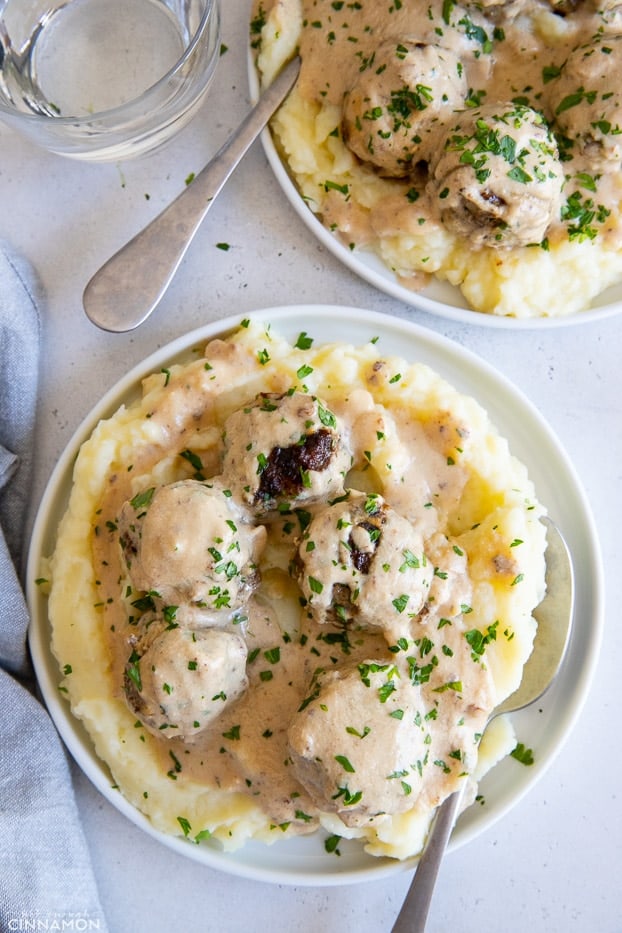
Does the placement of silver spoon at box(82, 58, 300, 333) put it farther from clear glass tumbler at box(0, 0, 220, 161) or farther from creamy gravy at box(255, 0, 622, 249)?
clear glass tumbler at box(0, 0, 220, 161)

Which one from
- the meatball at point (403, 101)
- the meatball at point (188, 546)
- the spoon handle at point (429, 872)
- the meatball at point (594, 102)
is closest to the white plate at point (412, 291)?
the meatball at point (403, 101)

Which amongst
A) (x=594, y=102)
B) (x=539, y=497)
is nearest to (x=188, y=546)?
(x=539, y=497)

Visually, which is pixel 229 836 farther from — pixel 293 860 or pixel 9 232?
pixel 9 232

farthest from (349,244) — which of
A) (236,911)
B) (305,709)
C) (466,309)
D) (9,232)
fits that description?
(236,911)

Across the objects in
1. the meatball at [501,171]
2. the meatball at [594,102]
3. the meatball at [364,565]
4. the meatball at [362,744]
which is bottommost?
the meatball at [362,744]

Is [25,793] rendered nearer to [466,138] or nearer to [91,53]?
[466,138]

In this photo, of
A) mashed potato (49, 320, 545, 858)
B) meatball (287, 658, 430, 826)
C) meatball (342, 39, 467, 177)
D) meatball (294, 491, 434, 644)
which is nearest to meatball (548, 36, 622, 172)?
meatball (342, 39, 467, 177)

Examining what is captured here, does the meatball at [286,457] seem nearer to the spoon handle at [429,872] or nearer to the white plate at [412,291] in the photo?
the white plate at [412,291]
